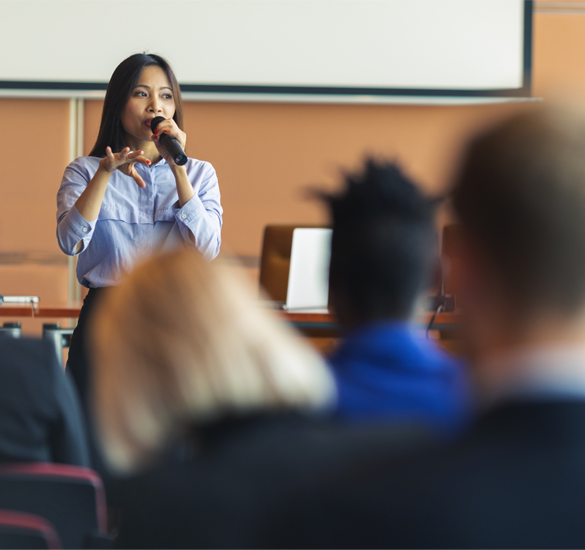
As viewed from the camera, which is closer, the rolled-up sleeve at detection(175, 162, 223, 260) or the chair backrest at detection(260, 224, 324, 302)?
the rolled-up sleeve at detection(175, 162, 223, 260)

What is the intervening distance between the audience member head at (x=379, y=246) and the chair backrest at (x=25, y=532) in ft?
1.50

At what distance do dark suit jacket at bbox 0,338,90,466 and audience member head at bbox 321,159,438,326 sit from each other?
424mm

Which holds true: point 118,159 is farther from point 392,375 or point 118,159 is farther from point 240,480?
point 240,480

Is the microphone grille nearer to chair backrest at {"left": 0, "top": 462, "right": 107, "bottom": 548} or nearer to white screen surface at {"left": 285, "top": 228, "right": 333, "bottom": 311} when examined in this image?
white screen surface at {"left": 285, "top": 228, "right": 333, "bottom": 311}

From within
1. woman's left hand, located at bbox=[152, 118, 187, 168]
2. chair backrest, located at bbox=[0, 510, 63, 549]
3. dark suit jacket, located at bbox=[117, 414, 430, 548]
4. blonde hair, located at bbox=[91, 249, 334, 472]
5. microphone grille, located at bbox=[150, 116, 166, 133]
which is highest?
microphone grille, located at bbox=[150, 116, 166, 133]

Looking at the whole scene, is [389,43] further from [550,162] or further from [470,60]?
[550,162]

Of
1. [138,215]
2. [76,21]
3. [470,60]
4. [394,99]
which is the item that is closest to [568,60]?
[470,60]

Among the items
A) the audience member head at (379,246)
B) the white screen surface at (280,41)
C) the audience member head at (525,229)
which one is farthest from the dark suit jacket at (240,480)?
the white screen surface at (280,41)

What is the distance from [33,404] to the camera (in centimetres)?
97

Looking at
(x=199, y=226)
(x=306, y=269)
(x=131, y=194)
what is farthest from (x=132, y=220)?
(x=306, y=269)

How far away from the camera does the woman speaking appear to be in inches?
73.9

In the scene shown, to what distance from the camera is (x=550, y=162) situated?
471mm

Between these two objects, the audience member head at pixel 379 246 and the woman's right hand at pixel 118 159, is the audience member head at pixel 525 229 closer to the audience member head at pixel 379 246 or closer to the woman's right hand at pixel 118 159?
the audience member head at pixel 379 246

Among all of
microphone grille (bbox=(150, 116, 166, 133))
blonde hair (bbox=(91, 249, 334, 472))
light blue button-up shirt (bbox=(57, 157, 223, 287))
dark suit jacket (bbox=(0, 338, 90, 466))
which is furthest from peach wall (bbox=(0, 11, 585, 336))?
blonde hair (bbox=(91, 249, 334, 472))
